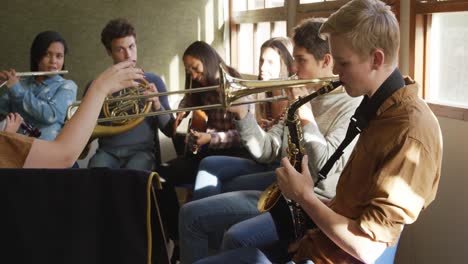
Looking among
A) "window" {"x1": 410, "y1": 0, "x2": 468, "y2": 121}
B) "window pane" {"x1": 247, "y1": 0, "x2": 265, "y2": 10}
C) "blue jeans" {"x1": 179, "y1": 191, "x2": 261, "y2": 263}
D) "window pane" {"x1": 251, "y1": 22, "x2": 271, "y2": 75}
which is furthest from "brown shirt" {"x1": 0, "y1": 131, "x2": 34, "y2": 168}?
"window pane" {"x1": 247, "y1": 0, "x2": 265, "y2": 10}

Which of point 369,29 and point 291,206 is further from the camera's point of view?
point 291,206

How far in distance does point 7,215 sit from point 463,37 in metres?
1.70

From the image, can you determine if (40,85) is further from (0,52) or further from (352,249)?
A: (352,249)

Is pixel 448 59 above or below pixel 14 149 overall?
above

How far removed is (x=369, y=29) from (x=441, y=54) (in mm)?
996

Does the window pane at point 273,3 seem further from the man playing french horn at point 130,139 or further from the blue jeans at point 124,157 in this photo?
the blue jeans at point 124,157

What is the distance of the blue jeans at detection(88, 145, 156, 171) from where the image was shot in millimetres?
3266

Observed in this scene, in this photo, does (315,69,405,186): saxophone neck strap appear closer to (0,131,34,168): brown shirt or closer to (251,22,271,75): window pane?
Result: (0,131,34,168): brown shirt

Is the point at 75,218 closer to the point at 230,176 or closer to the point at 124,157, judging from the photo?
the point at 230,176

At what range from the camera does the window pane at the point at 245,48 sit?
180 inches

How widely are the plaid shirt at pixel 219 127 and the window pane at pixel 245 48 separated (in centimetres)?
144

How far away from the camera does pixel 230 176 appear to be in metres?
2.71

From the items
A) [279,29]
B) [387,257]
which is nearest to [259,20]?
[279,29]

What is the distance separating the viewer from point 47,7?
452 cm
